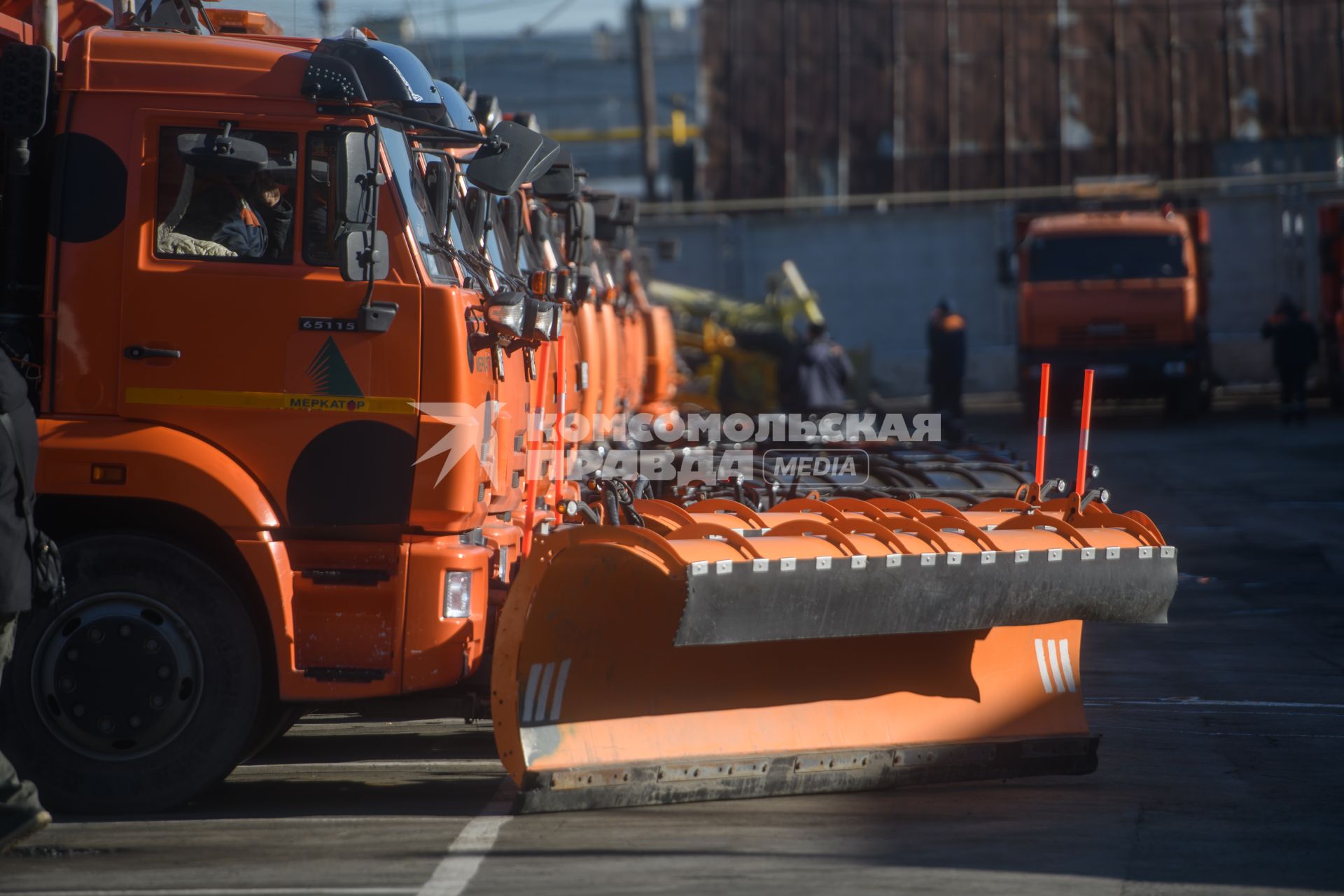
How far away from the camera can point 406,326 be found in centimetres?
620

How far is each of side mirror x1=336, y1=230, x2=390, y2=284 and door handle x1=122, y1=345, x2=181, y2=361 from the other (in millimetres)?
697

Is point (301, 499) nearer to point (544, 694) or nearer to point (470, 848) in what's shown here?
point (544, 694)

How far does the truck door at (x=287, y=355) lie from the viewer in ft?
20.4

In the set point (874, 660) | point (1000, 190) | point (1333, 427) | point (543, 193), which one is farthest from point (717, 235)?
point (874, 660)

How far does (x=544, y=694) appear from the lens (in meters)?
6.11

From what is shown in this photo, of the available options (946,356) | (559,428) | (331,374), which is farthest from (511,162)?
(946,356)

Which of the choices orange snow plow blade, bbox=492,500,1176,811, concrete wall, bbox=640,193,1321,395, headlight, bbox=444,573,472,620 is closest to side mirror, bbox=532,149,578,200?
orange snow plow blade, bbox=492,500,1176,811

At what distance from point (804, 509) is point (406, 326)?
1892 millimetres

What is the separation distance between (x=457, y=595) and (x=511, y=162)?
5.21 feet

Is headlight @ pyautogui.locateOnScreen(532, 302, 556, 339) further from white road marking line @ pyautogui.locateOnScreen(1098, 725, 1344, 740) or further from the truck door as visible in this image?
white road marking line @ pyautogui.locateOnScreen(1098, 725, 1344, 740)

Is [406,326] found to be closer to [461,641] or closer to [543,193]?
[461,641]

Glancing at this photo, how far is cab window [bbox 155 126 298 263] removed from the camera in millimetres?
6250

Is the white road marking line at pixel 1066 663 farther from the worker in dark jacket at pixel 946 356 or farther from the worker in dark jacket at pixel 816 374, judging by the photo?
the worker in dark jacket at pixel 946 356

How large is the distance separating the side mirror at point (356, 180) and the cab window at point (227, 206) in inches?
12.1
